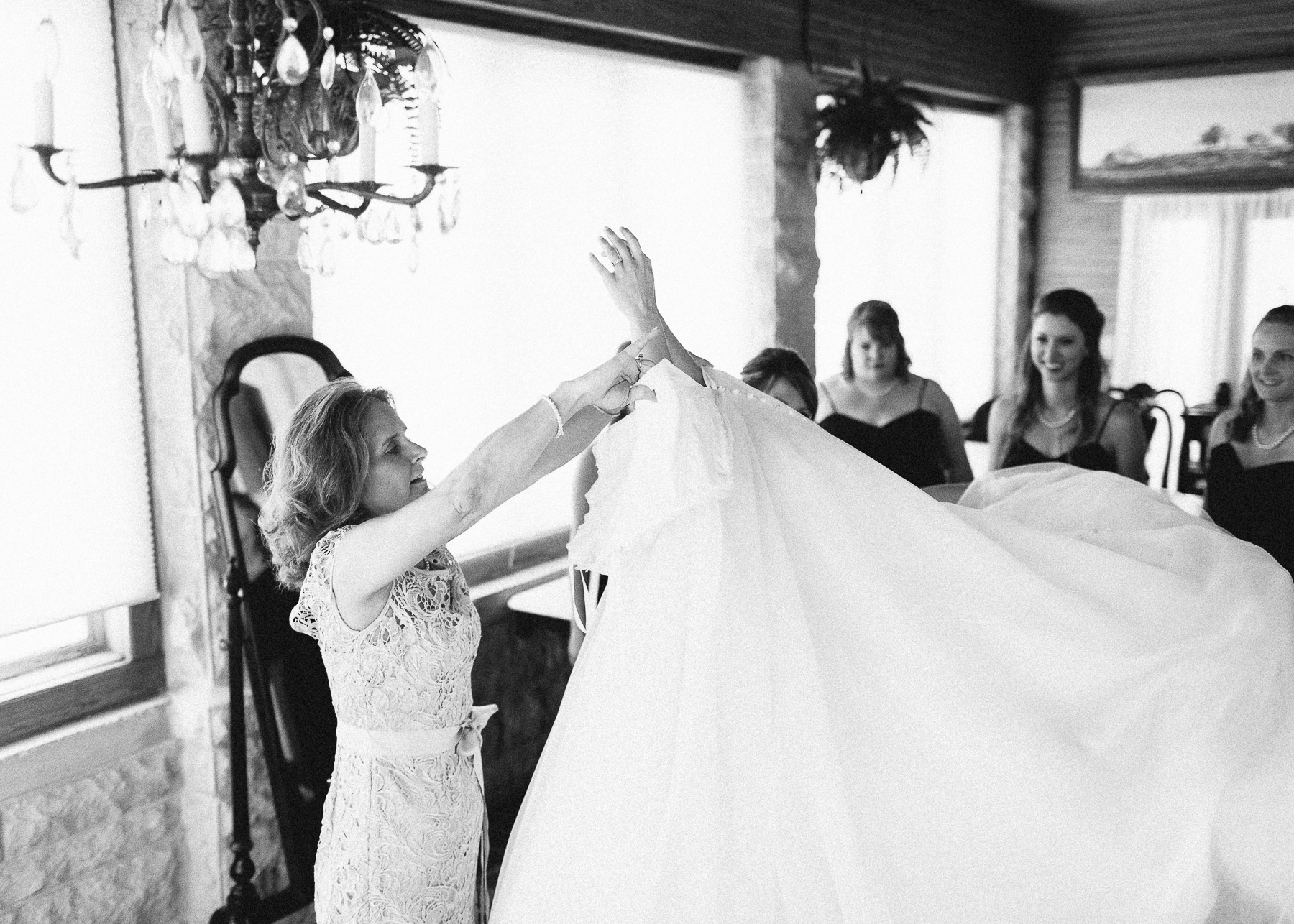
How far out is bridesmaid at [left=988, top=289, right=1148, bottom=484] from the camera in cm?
326

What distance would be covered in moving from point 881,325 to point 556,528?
116cm

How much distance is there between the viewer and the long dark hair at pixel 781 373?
3096mm

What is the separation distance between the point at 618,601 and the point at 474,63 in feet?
7.02

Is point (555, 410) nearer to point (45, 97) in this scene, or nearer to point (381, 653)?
point (381, 653)

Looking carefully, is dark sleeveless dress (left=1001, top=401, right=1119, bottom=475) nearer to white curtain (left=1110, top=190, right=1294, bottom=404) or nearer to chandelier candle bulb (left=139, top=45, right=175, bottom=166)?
chandelier candle bulb (left=139, top=45, right=175, bottom=166)

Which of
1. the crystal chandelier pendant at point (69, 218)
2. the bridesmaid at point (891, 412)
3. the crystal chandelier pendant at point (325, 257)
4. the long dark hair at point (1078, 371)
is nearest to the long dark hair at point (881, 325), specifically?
the bridesmaid at point (891, 412)

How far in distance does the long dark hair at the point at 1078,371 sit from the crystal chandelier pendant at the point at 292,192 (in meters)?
2.19

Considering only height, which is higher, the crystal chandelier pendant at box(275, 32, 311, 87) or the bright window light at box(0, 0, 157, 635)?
the crystal chandelier pendant at box(275, 32, 311, 87)

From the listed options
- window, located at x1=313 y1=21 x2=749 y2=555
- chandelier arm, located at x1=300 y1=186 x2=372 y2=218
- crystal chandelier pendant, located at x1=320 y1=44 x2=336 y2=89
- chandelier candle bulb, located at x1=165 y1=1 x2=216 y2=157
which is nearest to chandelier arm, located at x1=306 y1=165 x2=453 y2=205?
chandelier arm, located at x1=300 y1=186 x2=372 y2=218

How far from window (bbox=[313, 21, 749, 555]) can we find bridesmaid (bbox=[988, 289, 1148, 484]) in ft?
4.12

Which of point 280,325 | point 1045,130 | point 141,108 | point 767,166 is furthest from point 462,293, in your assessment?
point 1045,130

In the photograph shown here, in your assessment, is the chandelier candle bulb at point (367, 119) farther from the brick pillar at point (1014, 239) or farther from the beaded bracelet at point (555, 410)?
the brick pillar at point (1014, 239)

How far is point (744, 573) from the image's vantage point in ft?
5.56

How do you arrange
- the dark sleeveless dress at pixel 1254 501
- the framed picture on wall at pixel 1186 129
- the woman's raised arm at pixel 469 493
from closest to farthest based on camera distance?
the woman's raised arm at pixel 469 493 → the dark sleeveless dress at pixel 1254 501 → the framed picture on wall at pixel 1186 129
